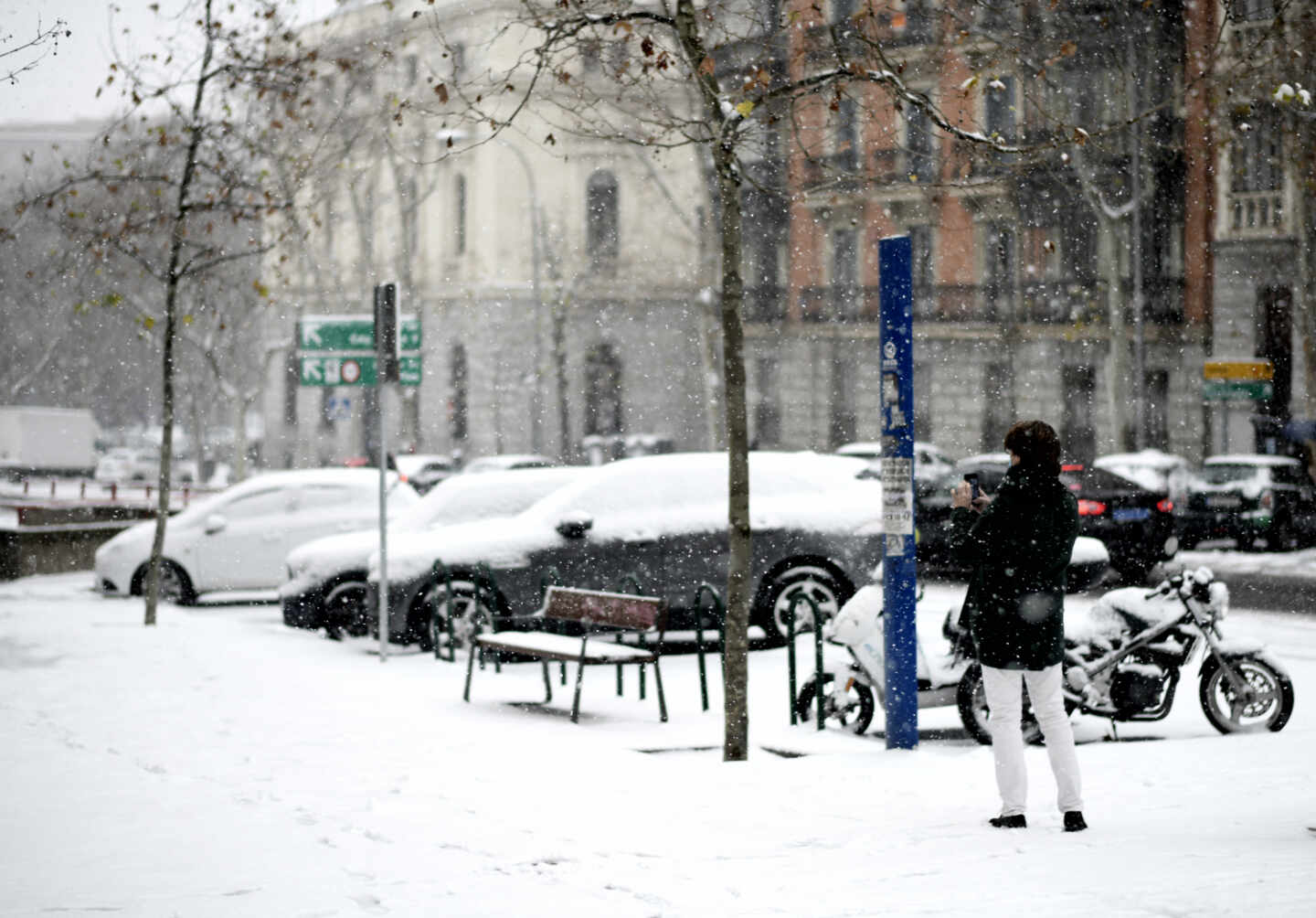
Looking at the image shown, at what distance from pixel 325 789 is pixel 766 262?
145ft

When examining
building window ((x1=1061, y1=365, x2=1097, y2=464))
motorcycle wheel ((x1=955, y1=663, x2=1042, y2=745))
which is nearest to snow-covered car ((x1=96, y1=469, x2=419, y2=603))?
motorcycle wheel ((x1=955, y1=663, x2=1042, y2=745))

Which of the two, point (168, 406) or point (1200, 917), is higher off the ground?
point (168, 406)

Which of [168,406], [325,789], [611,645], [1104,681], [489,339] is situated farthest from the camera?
[489,339]

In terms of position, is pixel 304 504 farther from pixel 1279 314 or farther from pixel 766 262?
pixel 766 262

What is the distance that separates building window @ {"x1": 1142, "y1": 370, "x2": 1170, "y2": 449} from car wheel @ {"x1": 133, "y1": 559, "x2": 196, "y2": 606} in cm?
2756

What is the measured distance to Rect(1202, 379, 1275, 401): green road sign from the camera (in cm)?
3666

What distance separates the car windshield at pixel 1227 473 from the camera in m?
27.5

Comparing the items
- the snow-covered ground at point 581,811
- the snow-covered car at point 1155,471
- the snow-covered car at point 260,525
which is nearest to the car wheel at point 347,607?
the snow-covered ground at point 581,811

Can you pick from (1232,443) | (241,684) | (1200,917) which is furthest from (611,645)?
(1232,443)

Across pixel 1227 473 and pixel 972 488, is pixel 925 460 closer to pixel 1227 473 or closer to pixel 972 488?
pixel 1227 473

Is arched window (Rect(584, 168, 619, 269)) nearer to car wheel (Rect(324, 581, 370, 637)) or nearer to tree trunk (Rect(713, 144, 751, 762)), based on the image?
car wheel (Rect(324, 581, 370, 637))

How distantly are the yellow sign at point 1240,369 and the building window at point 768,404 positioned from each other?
51.5 ft

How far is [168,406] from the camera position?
17578 mm

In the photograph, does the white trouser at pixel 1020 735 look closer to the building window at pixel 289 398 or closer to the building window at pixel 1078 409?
the building window at pixel 1078 409
